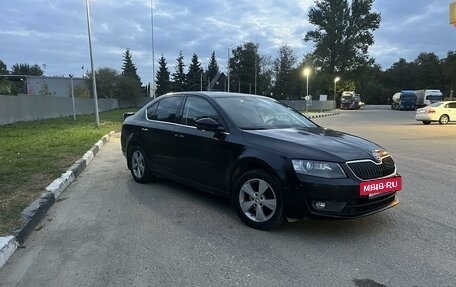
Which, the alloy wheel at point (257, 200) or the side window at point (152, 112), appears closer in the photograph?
the alloy wheel at point (257, 200)

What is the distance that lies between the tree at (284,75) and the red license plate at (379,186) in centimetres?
9106

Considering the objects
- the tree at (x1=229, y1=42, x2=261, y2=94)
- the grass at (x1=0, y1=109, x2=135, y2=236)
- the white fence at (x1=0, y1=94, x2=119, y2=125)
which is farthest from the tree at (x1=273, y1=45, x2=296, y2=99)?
Result: the grass at (x1=0, y1=109, x2=135, y2=236)

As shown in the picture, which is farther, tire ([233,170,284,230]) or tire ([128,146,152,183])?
tire ([128,146,152,183])

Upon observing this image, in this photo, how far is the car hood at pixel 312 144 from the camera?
492 cm

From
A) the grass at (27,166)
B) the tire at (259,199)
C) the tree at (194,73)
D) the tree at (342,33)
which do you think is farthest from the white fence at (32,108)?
the tree at (194,73)

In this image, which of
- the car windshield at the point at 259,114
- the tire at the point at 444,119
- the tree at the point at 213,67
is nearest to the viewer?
the car windshield at the point at 259,114

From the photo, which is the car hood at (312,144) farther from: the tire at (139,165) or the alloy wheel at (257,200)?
the tire at (139,165)

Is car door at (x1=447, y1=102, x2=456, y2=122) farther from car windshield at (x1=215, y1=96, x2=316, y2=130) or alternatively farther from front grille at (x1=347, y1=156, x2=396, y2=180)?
front grille at (x1=347, y1=156, x2=396, y2=180)

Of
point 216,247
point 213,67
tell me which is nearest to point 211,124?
point 216,247

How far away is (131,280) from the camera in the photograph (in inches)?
154

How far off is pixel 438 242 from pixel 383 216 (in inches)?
38.5

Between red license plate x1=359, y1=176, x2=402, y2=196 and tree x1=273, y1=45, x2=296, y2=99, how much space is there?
3585 inches

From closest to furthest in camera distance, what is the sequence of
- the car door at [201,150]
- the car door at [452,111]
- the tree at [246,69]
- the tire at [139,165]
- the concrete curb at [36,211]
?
the concrete curb at [36,211] → the car door at [201,150] → the tire at [139,165] → the car door at [452,111] → the tree at [246,69]

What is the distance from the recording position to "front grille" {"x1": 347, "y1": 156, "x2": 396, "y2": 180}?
4867 mm
